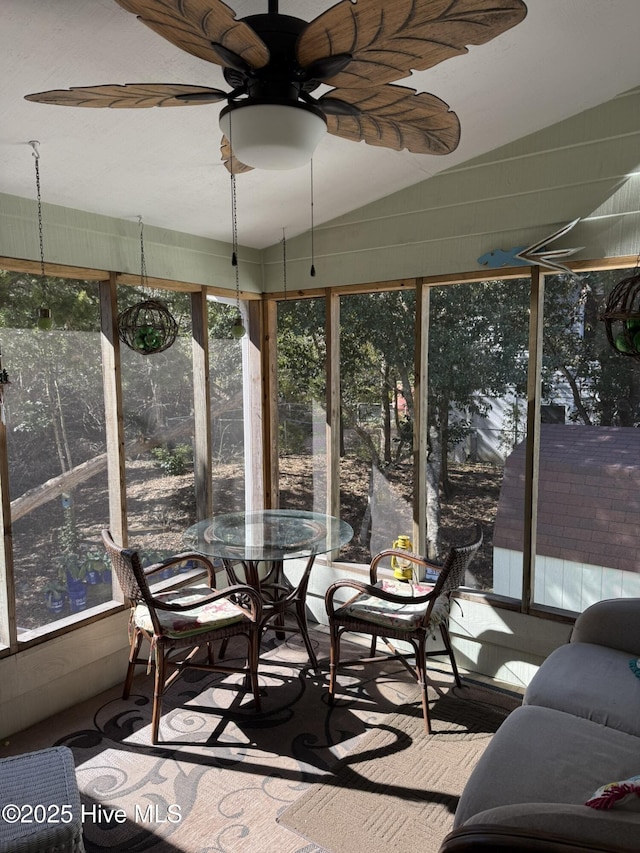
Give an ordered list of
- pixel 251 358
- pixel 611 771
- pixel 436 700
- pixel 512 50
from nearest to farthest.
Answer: pixel 611 771
pixel 512 50
pixel 436 700
pixel 251 358

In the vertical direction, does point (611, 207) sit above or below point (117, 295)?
above

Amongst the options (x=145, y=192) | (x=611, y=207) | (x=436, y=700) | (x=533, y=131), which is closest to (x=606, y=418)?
(x=611, y=207)

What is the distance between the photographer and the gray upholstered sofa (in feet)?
4.77

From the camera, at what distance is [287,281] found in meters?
4.48

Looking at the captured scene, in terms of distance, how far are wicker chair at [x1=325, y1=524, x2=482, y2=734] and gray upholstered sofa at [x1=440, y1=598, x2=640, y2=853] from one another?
60 centimetres

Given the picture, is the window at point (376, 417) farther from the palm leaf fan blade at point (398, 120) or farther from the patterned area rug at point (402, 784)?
the palm leaf fan blade at point (398, 120)

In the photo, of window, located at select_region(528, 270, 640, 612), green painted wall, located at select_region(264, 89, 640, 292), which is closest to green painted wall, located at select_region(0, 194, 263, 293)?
green painted wall, located at select_region(264, 89, 640, 292)

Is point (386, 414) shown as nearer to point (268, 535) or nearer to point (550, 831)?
point (268, 535)

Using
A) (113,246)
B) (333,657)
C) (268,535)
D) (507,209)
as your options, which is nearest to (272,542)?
(268,535)

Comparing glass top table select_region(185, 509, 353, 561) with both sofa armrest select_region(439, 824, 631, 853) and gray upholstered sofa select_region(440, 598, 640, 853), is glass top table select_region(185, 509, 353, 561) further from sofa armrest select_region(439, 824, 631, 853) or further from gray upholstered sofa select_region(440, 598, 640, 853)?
sofa armrest select_region(439, 824, 631, 853)

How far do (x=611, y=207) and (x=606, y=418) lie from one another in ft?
3.46

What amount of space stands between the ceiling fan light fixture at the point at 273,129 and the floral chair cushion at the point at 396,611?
2271mm

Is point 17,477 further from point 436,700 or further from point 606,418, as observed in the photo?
point 606,418

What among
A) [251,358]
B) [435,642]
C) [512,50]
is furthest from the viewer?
[251,358]
